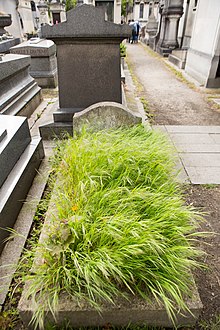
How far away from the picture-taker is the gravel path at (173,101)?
515 cm

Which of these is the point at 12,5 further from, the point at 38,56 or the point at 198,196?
the point at 198,196

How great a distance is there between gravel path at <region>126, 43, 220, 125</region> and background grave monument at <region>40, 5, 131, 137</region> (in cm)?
160

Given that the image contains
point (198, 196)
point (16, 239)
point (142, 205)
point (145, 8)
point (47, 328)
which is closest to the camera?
point (47, 328)

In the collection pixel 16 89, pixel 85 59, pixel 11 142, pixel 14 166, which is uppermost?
pixel 85 59

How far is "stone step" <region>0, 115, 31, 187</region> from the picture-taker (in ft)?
7.14

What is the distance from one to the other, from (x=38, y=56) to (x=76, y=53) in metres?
3.69

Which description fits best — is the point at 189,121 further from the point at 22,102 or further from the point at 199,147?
the point at 22,102

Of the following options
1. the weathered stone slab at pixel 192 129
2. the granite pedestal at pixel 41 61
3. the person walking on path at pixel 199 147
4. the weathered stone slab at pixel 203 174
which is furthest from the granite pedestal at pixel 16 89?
the weathered stone slab at pixel 203 174

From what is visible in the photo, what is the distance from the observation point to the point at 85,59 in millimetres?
3691

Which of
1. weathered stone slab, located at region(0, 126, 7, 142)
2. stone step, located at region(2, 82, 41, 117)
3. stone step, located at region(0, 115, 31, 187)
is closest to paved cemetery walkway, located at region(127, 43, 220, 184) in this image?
stone step, located at region(0, 115, 31, 187)

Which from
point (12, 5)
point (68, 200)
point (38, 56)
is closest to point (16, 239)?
point (68, 200)

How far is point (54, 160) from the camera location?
285 cm

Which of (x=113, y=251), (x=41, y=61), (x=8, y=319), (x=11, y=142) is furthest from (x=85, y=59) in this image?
(x=41, y=61)

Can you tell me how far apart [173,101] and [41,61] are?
393 cm
